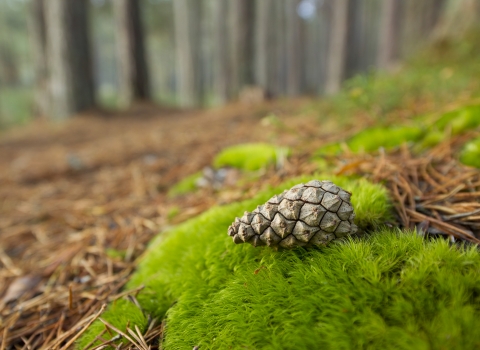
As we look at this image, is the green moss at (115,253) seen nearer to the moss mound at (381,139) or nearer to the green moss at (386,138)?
the moss mound at (381,139)

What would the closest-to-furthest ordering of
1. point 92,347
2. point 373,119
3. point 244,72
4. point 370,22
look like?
point 92,347
point 373,119
point 244,72
point 370,22

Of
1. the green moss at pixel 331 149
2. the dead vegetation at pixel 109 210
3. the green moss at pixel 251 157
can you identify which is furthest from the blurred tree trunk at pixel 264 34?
the green moss at pixel 331 149

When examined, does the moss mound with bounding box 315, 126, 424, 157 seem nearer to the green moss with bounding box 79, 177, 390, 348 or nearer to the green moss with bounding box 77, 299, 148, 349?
the green moss with bounding box 79, 177, 390, 348

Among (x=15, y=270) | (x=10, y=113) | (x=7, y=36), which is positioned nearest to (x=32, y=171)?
(x=15, y=270)

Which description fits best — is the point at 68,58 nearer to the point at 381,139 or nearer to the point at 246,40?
the point at 246,40

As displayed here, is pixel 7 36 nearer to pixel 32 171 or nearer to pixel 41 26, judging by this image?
pixel 41 26

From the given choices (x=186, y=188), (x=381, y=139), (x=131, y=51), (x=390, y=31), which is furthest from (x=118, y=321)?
(x=390, y=31)
